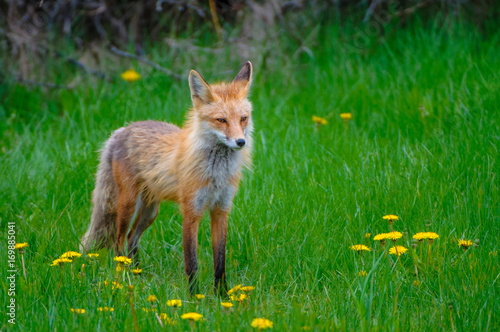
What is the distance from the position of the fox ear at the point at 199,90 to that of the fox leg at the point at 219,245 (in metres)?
0.85

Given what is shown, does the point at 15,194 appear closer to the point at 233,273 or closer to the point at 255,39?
the point at 233,273

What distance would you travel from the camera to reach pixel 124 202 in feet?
14.9

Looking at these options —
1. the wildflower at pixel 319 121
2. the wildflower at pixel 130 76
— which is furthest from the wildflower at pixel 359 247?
the wildflower at pixel 130 76

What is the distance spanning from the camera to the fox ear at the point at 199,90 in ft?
13.3

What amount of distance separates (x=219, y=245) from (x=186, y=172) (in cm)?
63

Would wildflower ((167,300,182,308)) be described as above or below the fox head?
below

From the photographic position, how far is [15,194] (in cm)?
508

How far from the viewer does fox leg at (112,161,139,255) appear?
455 cm

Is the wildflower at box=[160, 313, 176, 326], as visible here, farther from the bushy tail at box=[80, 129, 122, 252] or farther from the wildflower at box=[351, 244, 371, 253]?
the bushy tail at box=[80, 129, 122, 252]

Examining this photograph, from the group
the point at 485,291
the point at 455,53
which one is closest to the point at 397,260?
the point at 485,291

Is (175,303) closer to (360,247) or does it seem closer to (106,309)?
(106,309)

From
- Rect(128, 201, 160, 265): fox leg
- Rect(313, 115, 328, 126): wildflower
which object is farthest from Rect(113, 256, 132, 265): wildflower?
Rect(313, 115, 328, 126): wildflower

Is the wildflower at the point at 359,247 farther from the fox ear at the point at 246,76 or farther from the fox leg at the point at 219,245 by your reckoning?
the fox ear at the point at 246,76

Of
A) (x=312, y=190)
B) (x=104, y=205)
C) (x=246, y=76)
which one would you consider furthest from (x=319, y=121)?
(x=104, y=205)
